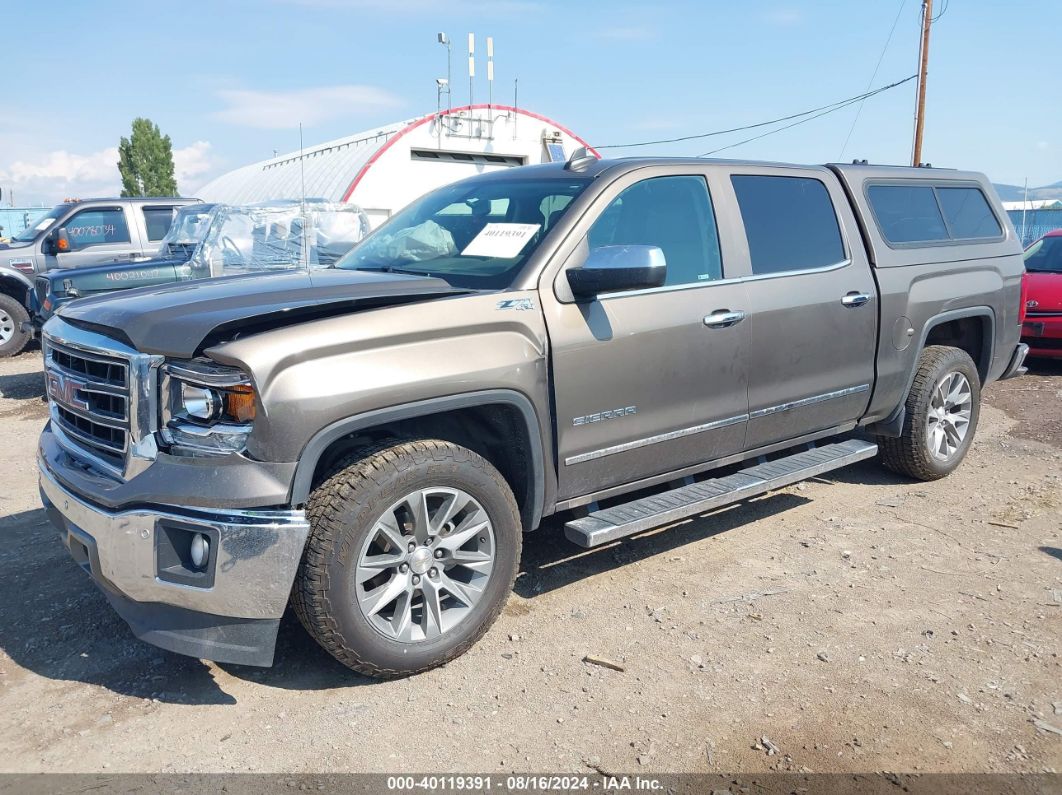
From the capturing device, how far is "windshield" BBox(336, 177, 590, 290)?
373 centimetres

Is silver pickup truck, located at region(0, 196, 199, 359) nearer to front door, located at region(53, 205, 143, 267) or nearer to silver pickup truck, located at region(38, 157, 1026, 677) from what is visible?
front door, located at region(53, 205, 143, 267)

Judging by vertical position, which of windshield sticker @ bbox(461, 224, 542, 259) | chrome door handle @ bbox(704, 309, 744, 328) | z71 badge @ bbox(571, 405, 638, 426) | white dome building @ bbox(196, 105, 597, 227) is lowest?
z71 badge @ bbox(571, 405, 638, 426)

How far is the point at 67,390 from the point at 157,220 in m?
9.57

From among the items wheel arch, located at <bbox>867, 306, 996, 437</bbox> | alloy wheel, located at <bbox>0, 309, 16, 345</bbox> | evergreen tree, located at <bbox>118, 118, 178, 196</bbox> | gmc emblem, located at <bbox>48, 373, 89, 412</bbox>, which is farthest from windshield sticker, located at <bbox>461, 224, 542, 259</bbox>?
evergreen tree, located at <bbox>118, 118, 178, 196</bbox>

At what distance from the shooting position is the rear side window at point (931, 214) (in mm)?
5211

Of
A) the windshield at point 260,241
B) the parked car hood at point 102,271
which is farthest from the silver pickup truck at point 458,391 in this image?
the parked car hood at point 102,271

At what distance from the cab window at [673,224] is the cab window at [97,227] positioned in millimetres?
10028

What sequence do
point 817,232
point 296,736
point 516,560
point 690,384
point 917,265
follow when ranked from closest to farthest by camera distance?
point 296,736
point 516,560
point 690,384
point 817,232
point 917,265

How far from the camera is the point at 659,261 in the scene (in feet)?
11.5

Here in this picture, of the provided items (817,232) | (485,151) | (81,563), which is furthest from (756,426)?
(485,151)

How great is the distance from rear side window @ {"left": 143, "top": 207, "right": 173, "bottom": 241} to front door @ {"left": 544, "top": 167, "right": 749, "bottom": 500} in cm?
973

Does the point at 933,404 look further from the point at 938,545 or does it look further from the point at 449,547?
the point at 449,547

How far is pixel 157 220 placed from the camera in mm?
11977

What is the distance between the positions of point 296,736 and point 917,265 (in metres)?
4.37
